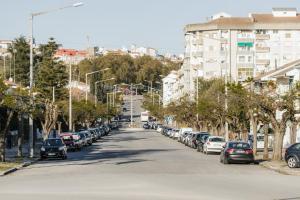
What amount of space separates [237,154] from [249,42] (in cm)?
9368

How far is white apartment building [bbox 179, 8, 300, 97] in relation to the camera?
135 meters

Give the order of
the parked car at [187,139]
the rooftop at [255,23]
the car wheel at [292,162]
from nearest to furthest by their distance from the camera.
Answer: the car wheel at [292,162] < the parked car at [187,139] < the rooftop at [255,23]

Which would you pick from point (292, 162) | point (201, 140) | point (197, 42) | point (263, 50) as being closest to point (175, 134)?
point (201, 140)

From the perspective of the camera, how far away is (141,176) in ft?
103

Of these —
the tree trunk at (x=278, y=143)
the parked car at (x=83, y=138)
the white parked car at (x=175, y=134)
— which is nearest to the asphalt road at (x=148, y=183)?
the tree trunk at (x=278, y=143)

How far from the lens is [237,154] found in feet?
138

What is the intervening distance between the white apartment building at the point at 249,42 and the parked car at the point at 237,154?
293 ft

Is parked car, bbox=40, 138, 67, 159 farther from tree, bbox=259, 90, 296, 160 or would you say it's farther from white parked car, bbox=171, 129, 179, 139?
white parked car, bbox=171, 129, 179, 139

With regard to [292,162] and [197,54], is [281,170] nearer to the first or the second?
[292,162]

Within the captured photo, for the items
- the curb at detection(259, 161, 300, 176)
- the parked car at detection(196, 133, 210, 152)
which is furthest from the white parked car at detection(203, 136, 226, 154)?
the curb at detection(259, 161, 300, 176)

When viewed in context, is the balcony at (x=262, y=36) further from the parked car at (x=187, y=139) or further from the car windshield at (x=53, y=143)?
the car windshield at (x=53, y=143)

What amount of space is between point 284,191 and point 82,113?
77.9 metres

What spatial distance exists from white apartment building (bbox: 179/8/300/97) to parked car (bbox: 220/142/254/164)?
89.2 meters

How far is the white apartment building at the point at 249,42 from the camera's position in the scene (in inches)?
5325
